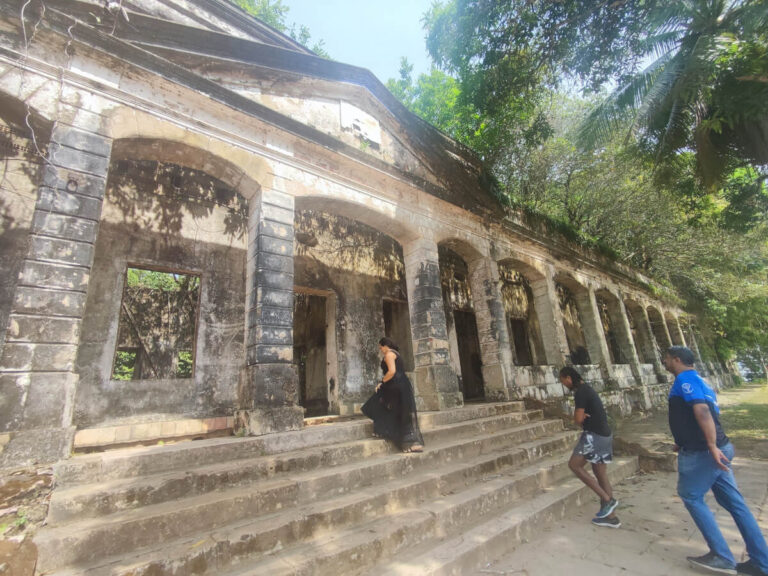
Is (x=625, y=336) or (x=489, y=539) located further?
(x=625, y=336)

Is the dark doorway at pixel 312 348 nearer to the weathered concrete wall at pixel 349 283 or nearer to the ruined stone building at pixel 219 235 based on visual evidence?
the ruined stone building at pixel 219 235

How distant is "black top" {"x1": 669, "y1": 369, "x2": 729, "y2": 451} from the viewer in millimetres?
2896

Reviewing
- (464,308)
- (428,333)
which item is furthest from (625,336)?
(428,333)

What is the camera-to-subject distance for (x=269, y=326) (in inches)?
A: 184

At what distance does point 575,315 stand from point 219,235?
520 inches

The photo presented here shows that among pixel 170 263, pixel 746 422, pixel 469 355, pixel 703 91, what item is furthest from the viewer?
pixel 469 355

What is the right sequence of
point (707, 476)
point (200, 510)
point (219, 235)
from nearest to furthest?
point (200, 510) → point (707, 476) → point (219, 235)

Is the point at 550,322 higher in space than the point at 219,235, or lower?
lower

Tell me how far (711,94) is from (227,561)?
11.1m

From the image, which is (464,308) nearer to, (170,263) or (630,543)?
(170,263)

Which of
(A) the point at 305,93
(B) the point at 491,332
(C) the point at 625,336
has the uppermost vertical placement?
(A) the point at 305,93

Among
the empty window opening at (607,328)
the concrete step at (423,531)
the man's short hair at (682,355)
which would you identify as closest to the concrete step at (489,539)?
the concrete step at (423,531)

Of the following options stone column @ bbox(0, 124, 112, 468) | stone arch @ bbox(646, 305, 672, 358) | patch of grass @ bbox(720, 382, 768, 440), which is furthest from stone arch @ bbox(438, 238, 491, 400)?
stone arch @ bbox(646, 305, 672, 358)

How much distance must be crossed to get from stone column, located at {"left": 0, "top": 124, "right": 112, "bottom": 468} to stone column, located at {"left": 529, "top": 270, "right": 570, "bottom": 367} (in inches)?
369
